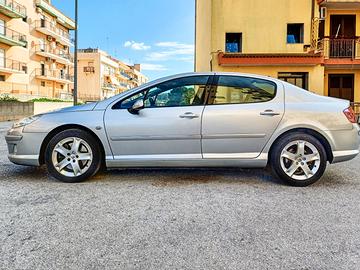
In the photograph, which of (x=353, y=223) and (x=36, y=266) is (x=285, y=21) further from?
(x=36, y=266)

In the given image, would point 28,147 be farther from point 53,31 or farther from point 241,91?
point 53,31

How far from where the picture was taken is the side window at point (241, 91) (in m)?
4.18

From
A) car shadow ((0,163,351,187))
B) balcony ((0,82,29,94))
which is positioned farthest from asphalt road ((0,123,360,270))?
→ balcony ((0,82,29,94))

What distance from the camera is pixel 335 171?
5031 millimetres

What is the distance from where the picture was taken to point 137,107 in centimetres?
406

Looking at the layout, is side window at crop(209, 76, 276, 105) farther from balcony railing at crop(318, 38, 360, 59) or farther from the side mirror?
balcony railing at crop(318, 38, 360, 59)

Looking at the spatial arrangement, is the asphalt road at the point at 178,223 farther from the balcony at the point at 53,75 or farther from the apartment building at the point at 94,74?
the apartment building at the point at 94,74

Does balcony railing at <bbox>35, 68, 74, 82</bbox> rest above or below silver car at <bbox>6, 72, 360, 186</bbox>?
above

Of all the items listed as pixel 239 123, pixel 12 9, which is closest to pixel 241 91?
pixel 239 123

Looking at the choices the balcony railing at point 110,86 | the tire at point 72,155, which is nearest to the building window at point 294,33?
the tire at point 72,155

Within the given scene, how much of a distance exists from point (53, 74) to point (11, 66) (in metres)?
10.0

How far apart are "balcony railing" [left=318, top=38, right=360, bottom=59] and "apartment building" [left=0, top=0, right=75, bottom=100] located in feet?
92.5

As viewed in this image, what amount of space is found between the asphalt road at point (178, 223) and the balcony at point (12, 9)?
34.3 m

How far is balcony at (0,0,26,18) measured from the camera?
105 feet
